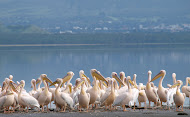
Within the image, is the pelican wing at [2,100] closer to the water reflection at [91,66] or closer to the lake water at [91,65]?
the lake water at [91,65]

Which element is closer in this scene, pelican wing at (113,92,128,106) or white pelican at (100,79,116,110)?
pelican wing at (113,92,128,106)

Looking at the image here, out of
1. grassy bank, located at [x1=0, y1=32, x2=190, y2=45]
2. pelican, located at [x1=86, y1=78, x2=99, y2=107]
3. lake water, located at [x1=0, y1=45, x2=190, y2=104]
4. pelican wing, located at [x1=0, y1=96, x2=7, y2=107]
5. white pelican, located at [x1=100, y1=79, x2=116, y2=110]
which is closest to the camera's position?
pelican wing, located at [x1=0, y1=96, x2=7, y2=107]

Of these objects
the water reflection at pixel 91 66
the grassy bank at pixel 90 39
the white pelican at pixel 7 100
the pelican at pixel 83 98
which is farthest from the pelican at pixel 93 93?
the grassy bank at pixel 90 39

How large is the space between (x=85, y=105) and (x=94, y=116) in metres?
1.01

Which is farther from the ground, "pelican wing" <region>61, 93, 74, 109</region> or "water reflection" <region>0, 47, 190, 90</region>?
"water reflection" <region>0, 47, 190, 90</region>

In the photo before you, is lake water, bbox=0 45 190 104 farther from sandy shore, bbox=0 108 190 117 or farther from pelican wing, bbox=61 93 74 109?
sandy shore, bbox=0 108 190 117

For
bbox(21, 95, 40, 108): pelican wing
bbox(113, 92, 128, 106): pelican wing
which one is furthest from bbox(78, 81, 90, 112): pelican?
bbox(21, 95, 40, 108): pelican wing

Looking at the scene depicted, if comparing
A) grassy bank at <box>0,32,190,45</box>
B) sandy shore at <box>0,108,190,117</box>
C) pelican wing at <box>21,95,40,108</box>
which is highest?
grassy bank at <box>0,32,190,45</box>

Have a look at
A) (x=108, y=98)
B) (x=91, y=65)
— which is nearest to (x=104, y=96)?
(x=108, y=98)

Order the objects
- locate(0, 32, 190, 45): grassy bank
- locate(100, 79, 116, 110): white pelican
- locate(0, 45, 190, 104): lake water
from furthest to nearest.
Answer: locate(0, 32, 190, 45): grassy bank, locate(0, 45, 190, 104): lake water, locate(100, 79, 116, 110): white pelican

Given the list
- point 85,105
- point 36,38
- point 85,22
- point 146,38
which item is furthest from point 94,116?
point 85,22

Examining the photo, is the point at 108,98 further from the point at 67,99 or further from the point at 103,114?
the point at 67,99

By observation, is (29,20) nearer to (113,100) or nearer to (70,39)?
(70,39)

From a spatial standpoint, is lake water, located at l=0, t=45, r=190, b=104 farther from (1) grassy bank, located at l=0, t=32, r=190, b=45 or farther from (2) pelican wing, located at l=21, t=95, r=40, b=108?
(1) grassy bank, located at l=0, t=32, r=190, b=45
